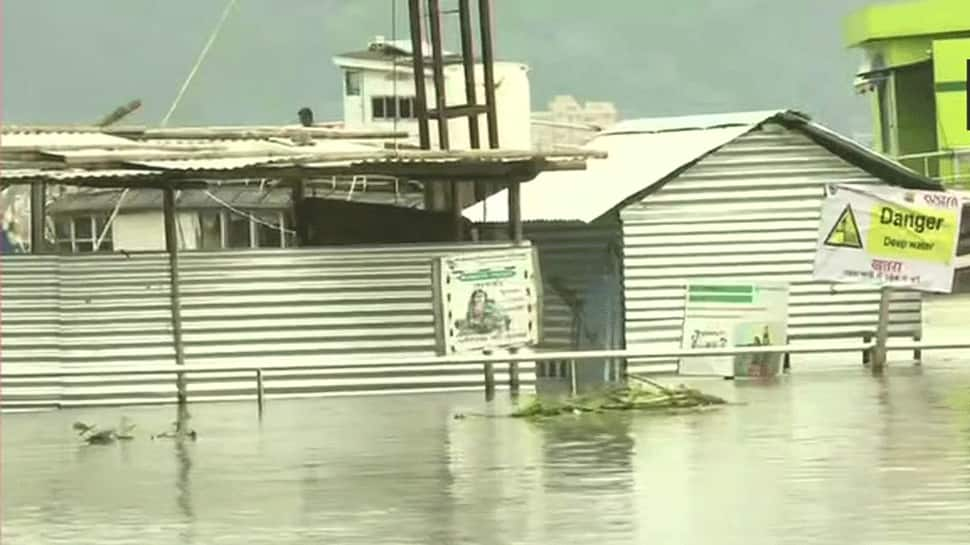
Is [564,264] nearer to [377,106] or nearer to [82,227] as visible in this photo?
[82,227]

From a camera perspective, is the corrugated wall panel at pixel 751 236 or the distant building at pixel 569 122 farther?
the distant building at pixel 569 122

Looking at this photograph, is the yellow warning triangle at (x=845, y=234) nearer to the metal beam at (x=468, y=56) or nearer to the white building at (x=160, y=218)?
the metal beam at (x=468, y=56)

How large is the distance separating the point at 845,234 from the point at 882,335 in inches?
48.5

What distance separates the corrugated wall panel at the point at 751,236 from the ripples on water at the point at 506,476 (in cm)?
527

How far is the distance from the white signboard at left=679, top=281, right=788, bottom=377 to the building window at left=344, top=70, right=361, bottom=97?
39.2m

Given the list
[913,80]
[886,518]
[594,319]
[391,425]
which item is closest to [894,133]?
[913,80]

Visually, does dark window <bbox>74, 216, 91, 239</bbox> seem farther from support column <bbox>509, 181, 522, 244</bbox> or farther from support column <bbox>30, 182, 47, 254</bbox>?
support column <bbox>509, 181, 522, 244</bbox>

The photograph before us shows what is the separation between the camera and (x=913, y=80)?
189ft

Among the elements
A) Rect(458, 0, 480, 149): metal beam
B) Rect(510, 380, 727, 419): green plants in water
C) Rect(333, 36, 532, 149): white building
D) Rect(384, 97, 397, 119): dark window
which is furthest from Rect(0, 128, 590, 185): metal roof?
Rect(384, 97, 397, 119): dark window

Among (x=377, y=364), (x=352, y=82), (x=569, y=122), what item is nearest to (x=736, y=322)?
(x=377, y=364)

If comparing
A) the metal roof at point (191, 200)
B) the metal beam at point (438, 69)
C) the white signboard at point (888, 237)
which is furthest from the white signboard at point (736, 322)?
the metal roof at point (191, 200)

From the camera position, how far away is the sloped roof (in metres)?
26.0

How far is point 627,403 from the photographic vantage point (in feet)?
65.1

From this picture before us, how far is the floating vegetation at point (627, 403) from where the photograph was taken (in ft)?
63.7
